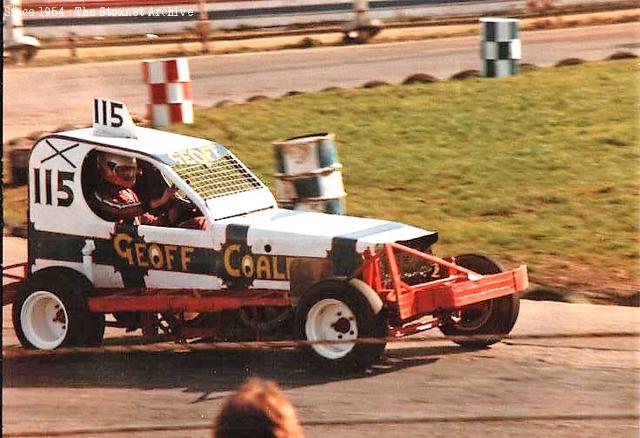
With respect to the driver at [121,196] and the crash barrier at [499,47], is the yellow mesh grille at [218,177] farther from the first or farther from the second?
the crash barrier at [499,47]

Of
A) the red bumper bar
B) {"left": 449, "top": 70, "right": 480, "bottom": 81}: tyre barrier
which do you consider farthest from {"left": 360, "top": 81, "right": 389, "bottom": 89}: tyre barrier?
the red bumper bar

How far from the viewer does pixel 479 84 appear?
53.5 feet

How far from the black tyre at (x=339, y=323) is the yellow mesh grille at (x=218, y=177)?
1.14m

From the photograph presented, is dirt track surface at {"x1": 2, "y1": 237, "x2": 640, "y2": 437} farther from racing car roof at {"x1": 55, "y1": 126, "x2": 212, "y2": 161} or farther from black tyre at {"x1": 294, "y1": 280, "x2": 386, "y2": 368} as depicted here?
racing car roof at {"x1": 55, "y1": 126, "x2": 212, "y2": 161}

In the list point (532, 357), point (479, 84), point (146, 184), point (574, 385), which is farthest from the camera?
point (479, 84)

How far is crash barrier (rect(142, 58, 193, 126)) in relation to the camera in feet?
46.5

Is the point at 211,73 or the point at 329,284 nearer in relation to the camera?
the point at 329,284

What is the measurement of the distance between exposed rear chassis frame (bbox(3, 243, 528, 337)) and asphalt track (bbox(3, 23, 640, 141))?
7.74m

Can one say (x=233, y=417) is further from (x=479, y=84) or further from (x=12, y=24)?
(x=12, y=24)

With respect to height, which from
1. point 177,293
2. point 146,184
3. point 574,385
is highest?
point 146,184

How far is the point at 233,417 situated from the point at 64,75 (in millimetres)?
17180

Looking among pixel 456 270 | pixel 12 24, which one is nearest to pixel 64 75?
pixel 12 24

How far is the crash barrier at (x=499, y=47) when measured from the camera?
1608cm

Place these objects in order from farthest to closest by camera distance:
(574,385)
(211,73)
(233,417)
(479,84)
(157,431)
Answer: (211,73), (479,84), (574,385), (157,431), (233,417)
